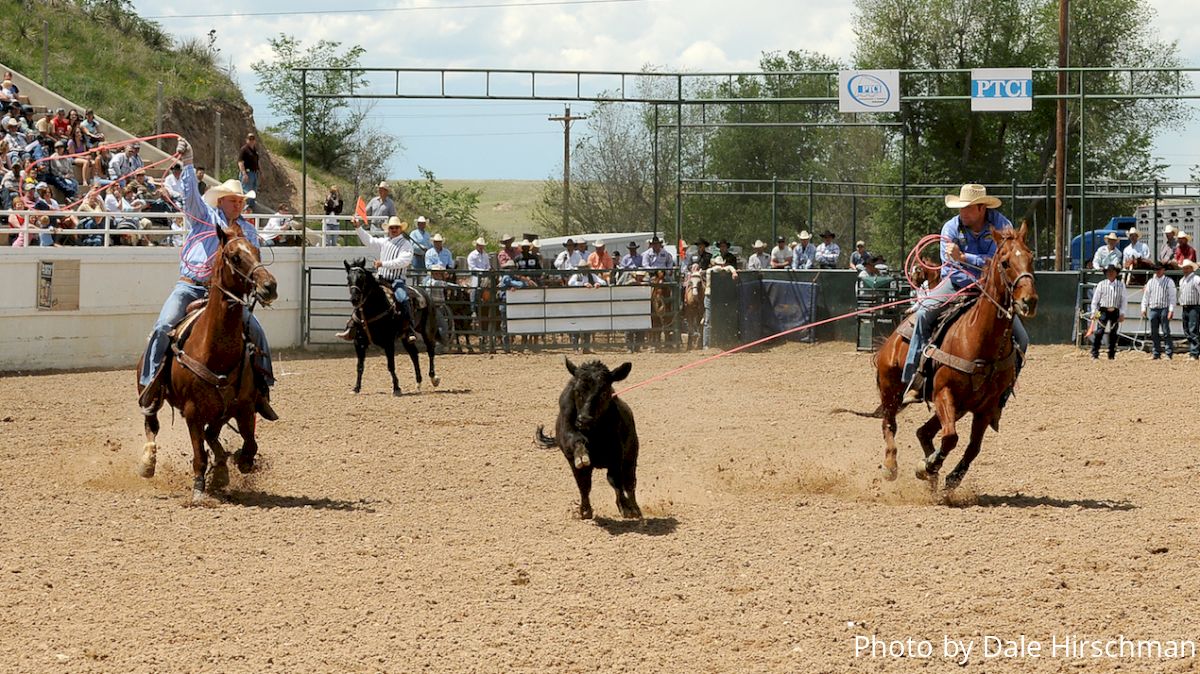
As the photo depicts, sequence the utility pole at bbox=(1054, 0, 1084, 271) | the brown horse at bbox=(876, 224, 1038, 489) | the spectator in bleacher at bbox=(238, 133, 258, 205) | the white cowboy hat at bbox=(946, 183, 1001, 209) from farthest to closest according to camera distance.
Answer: the utility pole at bbox=(1054, 0, 1084, 271) → the spectator in bleacher at bbox=(238, 133, 258, 205) → the white cowboy hat at bbox=(946, 183, 1001, 209) → the brown horse at bbox=(876, 224, 1038, 489)

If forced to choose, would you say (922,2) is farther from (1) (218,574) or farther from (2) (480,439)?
(1) (218,574)

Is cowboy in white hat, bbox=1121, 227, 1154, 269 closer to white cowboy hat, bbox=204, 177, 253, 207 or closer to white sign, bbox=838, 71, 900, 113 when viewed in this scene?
white sign, bbox=838, 71, 900, 113

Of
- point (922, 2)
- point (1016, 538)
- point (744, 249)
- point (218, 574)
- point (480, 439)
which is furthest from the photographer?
point (922, 2)

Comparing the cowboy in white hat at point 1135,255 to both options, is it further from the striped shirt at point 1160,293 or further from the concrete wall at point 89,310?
the concrete wall at point 89,310

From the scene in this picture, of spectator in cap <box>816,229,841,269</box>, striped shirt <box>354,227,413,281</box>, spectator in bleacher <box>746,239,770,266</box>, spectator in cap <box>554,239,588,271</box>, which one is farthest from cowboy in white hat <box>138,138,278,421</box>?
spectator in cap <box>816,229,841,269</box>

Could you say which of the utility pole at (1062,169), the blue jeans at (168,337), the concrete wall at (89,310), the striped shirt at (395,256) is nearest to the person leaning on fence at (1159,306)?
the utility pole at (1062,169)

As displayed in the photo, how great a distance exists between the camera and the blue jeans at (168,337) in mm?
9438

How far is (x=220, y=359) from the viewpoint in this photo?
29.6ft

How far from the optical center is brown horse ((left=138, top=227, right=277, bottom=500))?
28.9 ft

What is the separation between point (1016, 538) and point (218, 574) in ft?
14.2

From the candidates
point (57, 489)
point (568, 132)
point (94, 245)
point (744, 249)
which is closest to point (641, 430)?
point (57, 489)

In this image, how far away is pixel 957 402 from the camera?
363 inches

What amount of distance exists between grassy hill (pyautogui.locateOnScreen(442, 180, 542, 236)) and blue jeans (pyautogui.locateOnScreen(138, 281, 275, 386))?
302 ft

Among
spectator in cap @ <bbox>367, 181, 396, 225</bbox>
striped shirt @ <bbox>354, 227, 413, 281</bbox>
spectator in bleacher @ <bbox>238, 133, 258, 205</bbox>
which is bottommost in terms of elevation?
striped shirt @ <bbox>354, 227, 413, 281</bbox>
